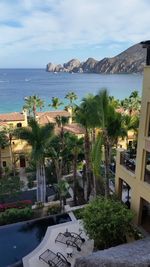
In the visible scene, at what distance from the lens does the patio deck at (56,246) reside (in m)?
15.9

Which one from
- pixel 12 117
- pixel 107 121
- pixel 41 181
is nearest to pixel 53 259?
pixel 107 121

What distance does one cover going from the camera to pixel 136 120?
1062 inches

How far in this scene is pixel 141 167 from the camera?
1571 centimetres

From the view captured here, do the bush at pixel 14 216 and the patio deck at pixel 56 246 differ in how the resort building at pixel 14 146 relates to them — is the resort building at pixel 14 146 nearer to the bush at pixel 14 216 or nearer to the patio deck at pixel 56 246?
the bush at pixel 14 216

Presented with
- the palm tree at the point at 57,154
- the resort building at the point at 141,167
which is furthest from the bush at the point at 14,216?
the resort building at the point at 141,167

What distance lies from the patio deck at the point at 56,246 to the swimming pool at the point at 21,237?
912mm

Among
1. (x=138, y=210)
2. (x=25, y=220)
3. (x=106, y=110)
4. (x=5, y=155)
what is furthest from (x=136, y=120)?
(x=5, y=155)

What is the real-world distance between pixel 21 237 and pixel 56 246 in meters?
3.31

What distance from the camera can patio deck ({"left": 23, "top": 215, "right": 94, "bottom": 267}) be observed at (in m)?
15.9

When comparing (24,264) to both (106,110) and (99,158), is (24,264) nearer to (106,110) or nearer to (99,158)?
(99,158)

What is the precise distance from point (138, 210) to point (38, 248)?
7021 millimetres

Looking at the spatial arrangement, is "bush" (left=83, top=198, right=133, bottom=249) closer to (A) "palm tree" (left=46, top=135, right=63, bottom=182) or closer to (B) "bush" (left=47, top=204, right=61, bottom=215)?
(B) "bush" (left=47, top=204, right=61, bottom=215)

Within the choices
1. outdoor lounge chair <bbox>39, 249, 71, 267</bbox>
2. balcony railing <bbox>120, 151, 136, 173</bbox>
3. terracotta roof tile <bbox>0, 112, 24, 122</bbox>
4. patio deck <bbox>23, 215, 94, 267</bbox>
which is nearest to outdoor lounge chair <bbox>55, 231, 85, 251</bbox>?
patio deck <bbox>23, 215, 94, 267</bbox>

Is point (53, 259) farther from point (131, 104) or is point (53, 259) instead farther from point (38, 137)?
point (131, 104)
